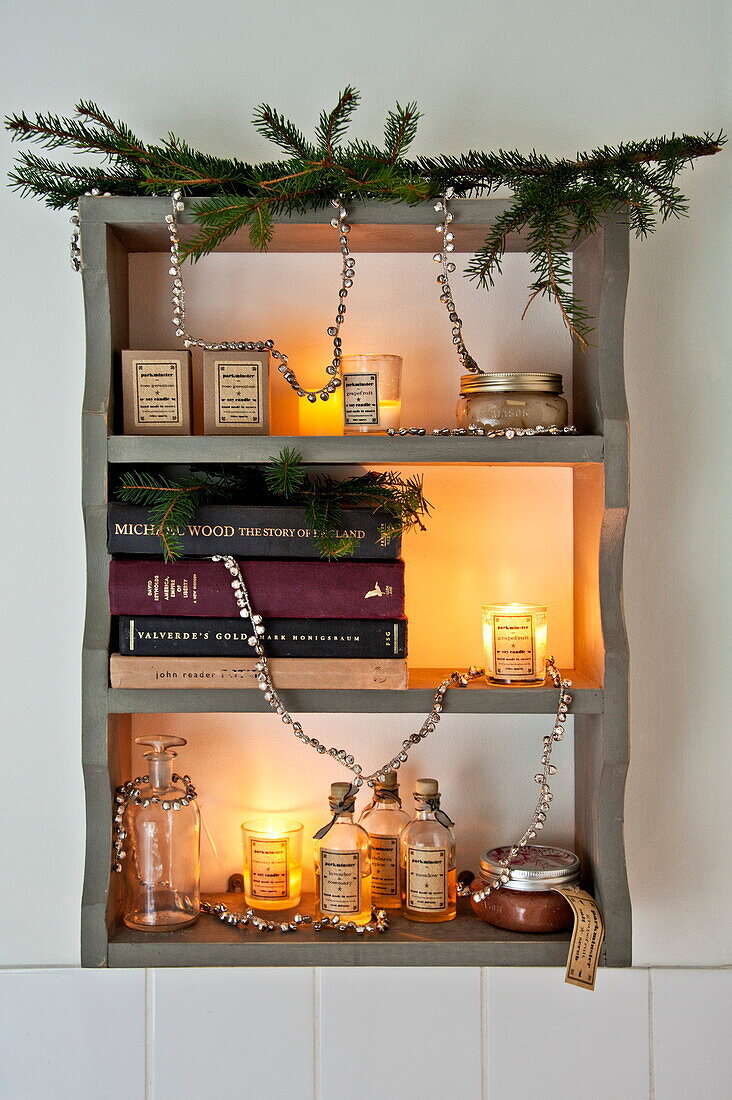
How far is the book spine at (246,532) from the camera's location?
3.22 ft

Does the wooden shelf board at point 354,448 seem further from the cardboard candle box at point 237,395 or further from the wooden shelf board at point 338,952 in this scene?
the wooden shelf board at point 338,952

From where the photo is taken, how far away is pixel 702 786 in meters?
1.14

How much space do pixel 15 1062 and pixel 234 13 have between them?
1188 millimetres

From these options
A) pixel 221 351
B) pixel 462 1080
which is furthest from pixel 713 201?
pixel 462 1080

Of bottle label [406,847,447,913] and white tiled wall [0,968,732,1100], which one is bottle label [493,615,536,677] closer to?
bottle label [406,847,447,913]

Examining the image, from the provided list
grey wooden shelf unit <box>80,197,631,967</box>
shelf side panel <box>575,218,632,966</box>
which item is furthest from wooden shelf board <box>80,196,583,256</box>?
shelf side panel <box>575,218,632,966</box>

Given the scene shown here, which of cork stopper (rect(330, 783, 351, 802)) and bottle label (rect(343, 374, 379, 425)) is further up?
bottle label (rect(343, 374, 379, 425))

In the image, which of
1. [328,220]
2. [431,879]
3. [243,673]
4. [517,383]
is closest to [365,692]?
[243,673]

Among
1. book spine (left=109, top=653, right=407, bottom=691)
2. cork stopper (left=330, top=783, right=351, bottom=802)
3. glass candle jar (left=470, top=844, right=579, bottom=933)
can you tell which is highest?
book spine (left=109, top=653, right=407, bottom=691)

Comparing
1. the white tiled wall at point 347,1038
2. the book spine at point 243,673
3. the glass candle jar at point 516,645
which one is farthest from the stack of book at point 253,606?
→ the white tiled wall at point 347,1038

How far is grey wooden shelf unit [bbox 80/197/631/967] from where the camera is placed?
38.4 inches

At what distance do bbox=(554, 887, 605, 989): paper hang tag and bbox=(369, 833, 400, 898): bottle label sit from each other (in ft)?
0.65

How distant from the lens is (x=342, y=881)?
40.8 inches

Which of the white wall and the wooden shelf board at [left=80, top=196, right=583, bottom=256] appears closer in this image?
the wooden shelf board at [left=80, top=196, right=583, bottom=256]
